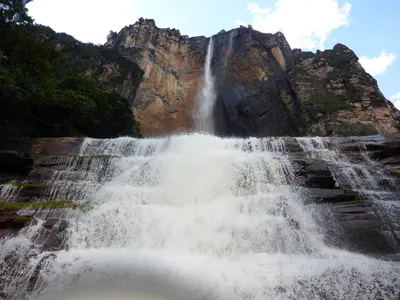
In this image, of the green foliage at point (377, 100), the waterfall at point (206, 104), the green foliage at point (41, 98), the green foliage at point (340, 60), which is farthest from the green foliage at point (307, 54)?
the green foliage at point (41, 98)

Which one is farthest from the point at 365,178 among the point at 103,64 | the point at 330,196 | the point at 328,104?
the point at 103,64

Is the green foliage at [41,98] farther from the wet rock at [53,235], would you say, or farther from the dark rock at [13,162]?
the wet rock at [53,235]

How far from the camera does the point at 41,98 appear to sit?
15805 millimetres

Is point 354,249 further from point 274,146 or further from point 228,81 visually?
point 228,81

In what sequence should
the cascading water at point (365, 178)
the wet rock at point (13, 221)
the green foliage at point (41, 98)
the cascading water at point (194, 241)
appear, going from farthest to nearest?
Result: the green foliage at point (41, 98), the cascading water at point (365, 178), the wet rock at point (13, 221), the cascading water at point (194, 241)

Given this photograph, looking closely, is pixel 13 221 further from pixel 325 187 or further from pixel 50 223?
pixel 325 187

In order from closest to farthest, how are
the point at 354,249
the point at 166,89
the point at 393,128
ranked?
the point at 354,249 → the point at 393,128 → the point at 166,89

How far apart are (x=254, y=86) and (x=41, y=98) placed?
19.7 meters

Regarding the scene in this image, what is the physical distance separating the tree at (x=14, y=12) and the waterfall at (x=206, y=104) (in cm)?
1769

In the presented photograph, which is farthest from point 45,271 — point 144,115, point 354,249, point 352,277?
point 144,115

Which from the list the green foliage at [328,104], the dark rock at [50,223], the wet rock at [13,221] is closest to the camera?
the wet rock at [13,221]

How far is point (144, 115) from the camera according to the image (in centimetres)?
2953

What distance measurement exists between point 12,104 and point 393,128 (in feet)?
79.6

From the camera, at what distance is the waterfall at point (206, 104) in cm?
3195
